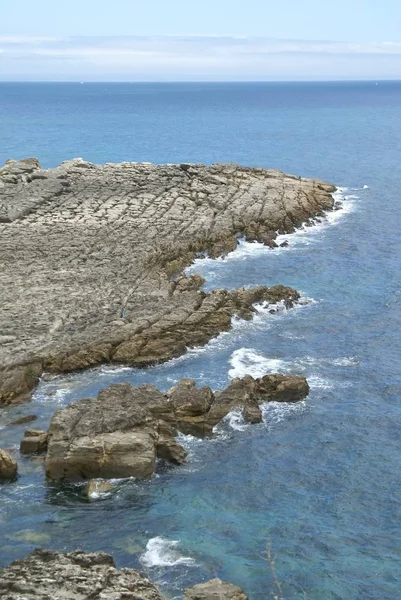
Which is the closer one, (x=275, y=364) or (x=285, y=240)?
(x=275, y=364)

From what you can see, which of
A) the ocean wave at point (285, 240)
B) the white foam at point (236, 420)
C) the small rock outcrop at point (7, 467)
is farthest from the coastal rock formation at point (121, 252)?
the white foam at point (236, 420)

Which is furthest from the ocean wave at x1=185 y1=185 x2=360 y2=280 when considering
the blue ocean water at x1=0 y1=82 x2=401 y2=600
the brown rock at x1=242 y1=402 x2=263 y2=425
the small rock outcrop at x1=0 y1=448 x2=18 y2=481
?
the small rock outcrop at x1=0 y1=448 x2=18 y2=481

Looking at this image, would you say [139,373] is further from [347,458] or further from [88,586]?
[88,586]

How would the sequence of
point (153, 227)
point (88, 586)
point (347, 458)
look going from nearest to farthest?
point (88, 586), point (347, 458), point (153, 227)

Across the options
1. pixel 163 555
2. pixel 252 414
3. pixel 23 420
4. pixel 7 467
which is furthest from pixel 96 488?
pixel 252 414

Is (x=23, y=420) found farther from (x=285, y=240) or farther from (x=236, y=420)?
(x=285, y=240)

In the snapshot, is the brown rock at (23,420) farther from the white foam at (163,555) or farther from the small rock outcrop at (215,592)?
the small rock outcrop at (215,592)

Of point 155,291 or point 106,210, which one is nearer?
point 155,291

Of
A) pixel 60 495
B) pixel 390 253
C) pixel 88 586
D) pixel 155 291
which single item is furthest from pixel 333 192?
pixel 88 586
